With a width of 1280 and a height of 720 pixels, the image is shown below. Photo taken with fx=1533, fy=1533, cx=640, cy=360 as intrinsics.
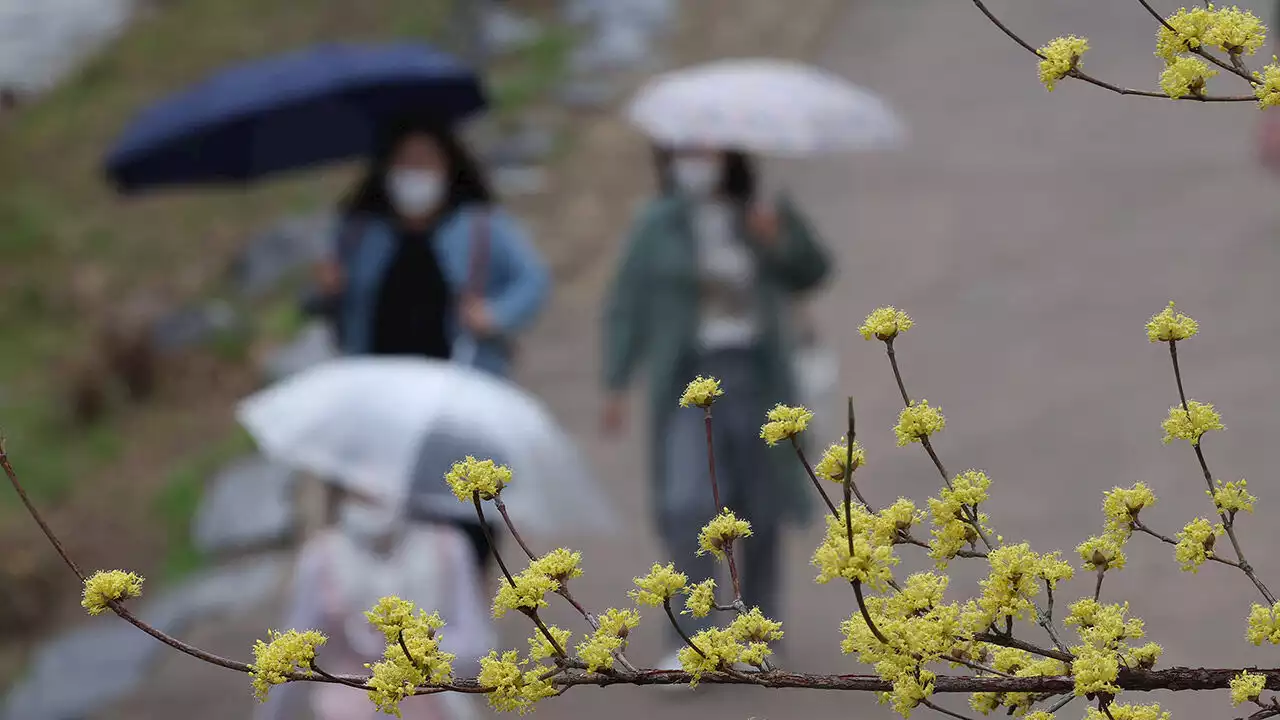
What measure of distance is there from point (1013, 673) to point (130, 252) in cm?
1049

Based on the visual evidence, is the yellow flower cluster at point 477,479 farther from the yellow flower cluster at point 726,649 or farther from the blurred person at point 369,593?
the blurred person at point 369,593

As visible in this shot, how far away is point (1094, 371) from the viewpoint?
7910mm

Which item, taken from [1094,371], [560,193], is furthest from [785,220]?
[560,193]

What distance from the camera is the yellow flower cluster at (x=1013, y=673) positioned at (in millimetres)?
1480

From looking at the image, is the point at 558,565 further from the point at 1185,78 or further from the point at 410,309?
the point at 410,309

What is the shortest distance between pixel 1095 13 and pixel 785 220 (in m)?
6.91

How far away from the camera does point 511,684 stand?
1.41 m

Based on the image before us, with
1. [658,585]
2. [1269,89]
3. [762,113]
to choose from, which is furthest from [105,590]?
[762,113]

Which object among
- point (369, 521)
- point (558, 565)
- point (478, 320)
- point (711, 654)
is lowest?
point (711, 654)

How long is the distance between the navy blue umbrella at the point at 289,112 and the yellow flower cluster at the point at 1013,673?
14.3 feet

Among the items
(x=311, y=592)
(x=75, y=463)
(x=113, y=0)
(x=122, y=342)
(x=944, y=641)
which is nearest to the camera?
(x=944, y=641)

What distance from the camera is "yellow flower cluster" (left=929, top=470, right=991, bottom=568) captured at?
1504mm

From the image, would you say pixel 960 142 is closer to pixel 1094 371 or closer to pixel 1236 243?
pixel 1236 243

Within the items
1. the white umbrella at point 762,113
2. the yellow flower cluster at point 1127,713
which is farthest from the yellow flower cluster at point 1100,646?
the white umbrella at point 762,113
